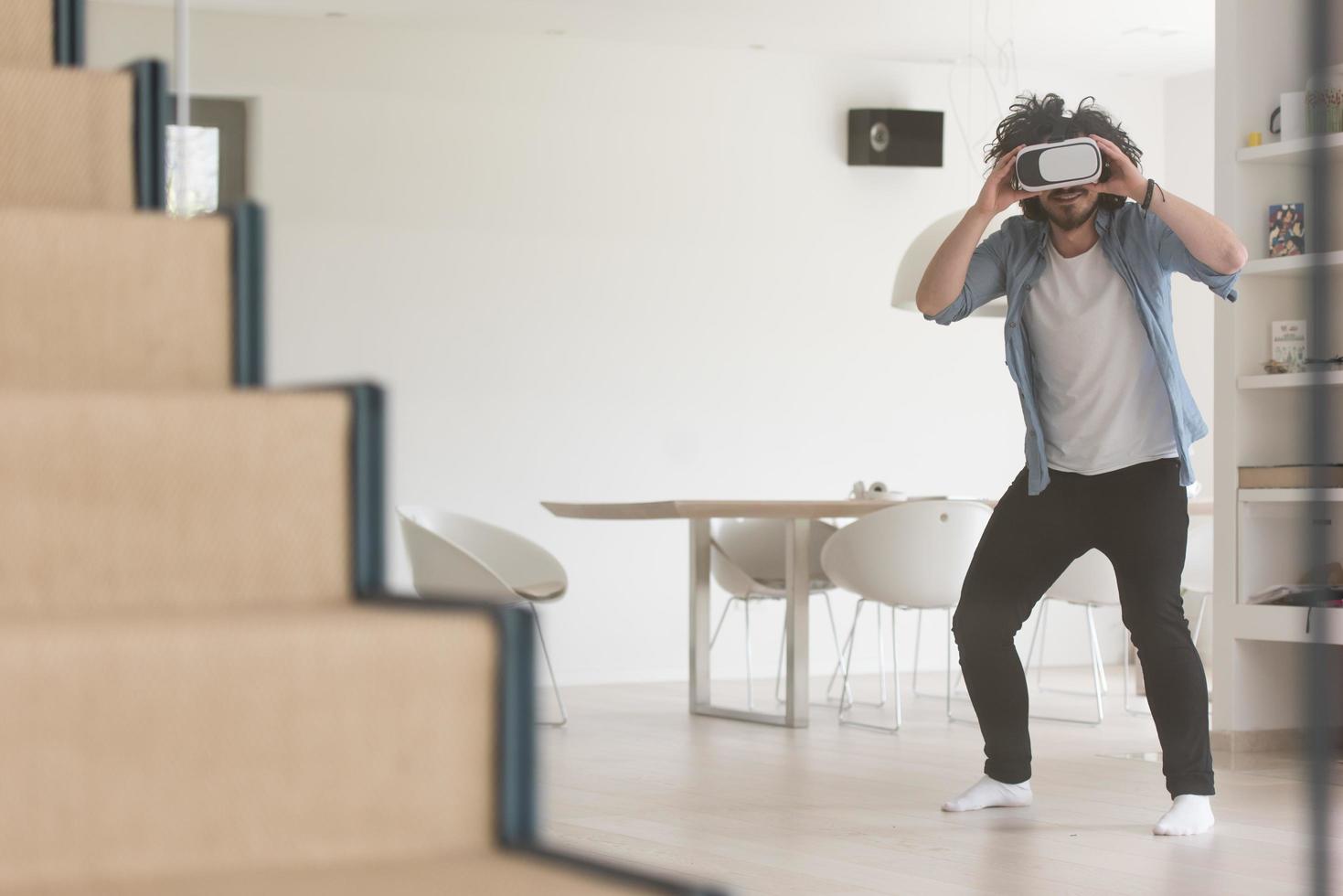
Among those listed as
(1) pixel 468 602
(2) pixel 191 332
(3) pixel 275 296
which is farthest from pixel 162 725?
(3) pixel 275 296

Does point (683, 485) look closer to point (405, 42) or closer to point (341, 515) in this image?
point (405, 42)

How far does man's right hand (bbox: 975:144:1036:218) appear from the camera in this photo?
3395 millimetres

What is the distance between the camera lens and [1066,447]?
3.46 m

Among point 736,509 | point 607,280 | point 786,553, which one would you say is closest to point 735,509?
point 736,509

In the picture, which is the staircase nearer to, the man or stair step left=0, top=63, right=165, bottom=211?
stair step left=0, top=63, right=165, bottom=211

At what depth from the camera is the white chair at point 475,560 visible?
5227mm

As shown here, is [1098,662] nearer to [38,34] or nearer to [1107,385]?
[1107,385]

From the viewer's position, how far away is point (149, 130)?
1630 mm

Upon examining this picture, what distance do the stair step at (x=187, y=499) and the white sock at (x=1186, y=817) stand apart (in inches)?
98.8

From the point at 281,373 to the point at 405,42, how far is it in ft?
4.99

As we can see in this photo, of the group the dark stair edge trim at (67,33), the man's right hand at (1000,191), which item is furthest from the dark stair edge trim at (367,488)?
the man's right hand at (1000,191)

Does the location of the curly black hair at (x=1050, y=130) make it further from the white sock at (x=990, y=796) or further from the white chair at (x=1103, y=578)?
the white chair at (x=1103, y=578)

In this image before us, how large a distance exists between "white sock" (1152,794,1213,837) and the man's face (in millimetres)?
1233

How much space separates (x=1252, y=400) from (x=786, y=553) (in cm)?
165
